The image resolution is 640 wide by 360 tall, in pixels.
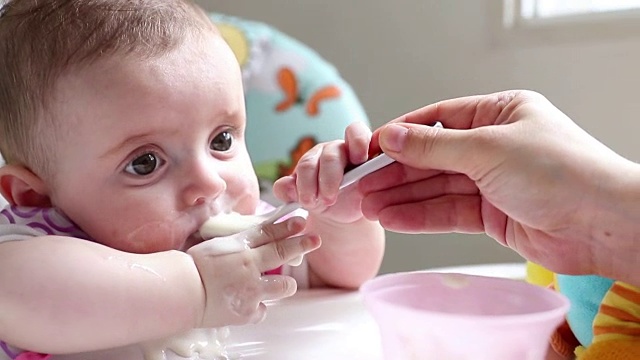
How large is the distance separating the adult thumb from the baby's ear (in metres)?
0.35

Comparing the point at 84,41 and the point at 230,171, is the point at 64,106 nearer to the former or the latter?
the point at 84,41

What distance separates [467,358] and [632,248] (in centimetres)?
16

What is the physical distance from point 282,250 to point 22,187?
0.29 meters

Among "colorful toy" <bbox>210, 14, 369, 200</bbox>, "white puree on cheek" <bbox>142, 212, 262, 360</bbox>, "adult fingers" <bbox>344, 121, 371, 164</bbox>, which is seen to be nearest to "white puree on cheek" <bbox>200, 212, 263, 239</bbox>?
"white puree on cheek" <bbox>142, 212, 262, 360</bbox>

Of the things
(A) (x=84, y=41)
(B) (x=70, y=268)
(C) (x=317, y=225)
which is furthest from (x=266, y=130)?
(B) (x=70, y=268)

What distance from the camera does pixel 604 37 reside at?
1370mm

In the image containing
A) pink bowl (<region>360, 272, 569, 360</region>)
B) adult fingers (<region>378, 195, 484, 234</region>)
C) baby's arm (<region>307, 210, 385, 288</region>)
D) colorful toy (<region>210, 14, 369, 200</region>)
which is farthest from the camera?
colorful toy (<region>210, 14, 369, 200</region>)

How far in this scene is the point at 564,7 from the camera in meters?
1.49

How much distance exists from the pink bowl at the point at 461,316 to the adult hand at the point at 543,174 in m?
0.05

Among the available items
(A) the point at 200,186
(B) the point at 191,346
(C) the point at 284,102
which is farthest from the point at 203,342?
(C) the point at 284,102

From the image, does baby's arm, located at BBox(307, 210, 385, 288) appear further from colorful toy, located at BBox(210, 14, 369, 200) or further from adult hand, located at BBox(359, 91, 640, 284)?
colorful toy, located at BBox(210, 14, 369, 200)

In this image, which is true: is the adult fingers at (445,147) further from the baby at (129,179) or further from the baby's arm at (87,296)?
the baby's arm at (87,296)

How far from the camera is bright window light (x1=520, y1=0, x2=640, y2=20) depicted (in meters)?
1.42

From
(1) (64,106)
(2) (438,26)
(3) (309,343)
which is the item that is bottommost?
(3) (309,343)
